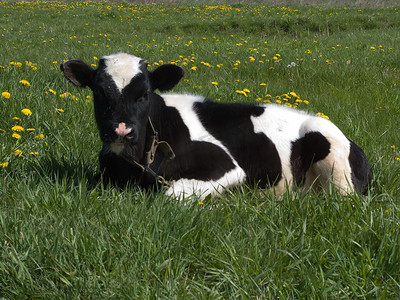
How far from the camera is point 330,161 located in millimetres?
3854

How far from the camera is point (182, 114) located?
12.8 ft

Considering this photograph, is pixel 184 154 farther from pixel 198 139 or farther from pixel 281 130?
pixel 281 130

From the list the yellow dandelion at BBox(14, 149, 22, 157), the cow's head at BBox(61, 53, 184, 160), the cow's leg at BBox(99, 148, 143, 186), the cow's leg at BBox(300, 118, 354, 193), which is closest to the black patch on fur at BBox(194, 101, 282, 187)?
the cow's leg at BBox(300, 118, 354, 193)

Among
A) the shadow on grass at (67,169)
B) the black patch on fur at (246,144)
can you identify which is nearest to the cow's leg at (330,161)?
the black patch on fur at (246,144)

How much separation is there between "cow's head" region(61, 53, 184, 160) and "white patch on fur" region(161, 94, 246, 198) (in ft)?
1.20

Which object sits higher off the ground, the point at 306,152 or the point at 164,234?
the point at 164,234

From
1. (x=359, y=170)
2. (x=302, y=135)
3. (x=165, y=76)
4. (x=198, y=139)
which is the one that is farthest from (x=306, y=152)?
(x=165, y=76)

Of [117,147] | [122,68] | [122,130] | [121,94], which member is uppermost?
[122,68]

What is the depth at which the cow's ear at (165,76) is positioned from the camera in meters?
3.62

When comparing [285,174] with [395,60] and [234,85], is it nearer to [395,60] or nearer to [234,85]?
[234,85]

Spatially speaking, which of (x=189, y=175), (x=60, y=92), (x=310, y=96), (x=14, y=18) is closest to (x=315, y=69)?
(x=310, y=96)

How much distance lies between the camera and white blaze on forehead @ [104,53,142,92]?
3.30 m

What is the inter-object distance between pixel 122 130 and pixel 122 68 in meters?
0.52

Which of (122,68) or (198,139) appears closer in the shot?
(122,68)
